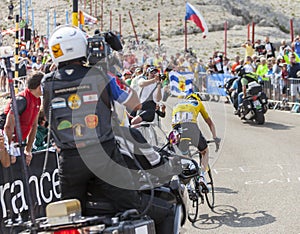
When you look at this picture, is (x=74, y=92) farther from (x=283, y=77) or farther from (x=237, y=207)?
(x=283, y=77)

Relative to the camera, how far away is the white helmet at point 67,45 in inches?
197

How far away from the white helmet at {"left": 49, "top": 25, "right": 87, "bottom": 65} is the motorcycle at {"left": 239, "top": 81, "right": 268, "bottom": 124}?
42.7 ft

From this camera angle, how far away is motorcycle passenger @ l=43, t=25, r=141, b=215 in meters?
4.92

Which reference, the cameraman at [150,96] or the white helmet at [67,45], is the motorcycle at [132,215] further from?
the cameraman at [150,96]

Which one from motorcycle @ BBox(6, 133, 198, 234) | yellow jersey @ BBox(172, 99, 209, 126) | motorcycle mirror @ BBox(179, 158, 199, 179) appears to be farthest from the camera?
yellow jersey @ BBox(172, 99, 209, 126)

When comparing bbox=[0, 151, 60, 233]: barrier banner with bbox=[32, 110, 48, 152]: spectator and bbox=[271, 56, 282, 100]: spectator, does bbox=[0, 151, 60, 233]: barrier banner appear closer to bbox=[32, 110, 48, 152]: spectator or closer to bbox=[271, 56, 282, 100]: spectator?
bbox=[32, 110, 48, 152]: spectator

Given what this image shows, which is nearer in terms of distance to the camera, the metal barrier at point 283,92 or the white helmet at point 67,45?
the white helmet at point 67,45

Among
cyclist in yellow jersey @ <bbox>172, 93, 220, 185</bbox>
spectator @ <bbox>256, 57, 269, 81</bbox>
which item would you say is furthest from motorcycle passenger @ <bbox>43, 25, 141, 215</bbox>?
spectator @ <bbox>256, 57, 269, 81</bbox>

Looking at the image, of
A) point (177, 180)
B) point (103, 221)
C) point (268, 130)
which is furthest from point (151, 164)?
point (268, 130)

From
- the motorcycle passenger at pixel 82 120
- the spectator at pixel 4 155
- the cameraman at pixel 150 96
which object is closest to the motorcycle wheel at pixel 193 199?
the cameraman at pixel 150 96

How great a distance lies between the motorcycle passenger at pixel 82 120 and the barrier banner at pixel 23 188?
4.84 feet

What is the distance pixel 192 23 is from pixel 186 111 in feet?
163

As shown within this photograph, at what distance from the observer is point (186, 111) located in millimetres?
8859

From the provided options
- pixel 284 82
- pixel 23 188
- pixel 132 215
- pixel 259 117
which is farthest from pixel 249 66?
pixel 132 215
